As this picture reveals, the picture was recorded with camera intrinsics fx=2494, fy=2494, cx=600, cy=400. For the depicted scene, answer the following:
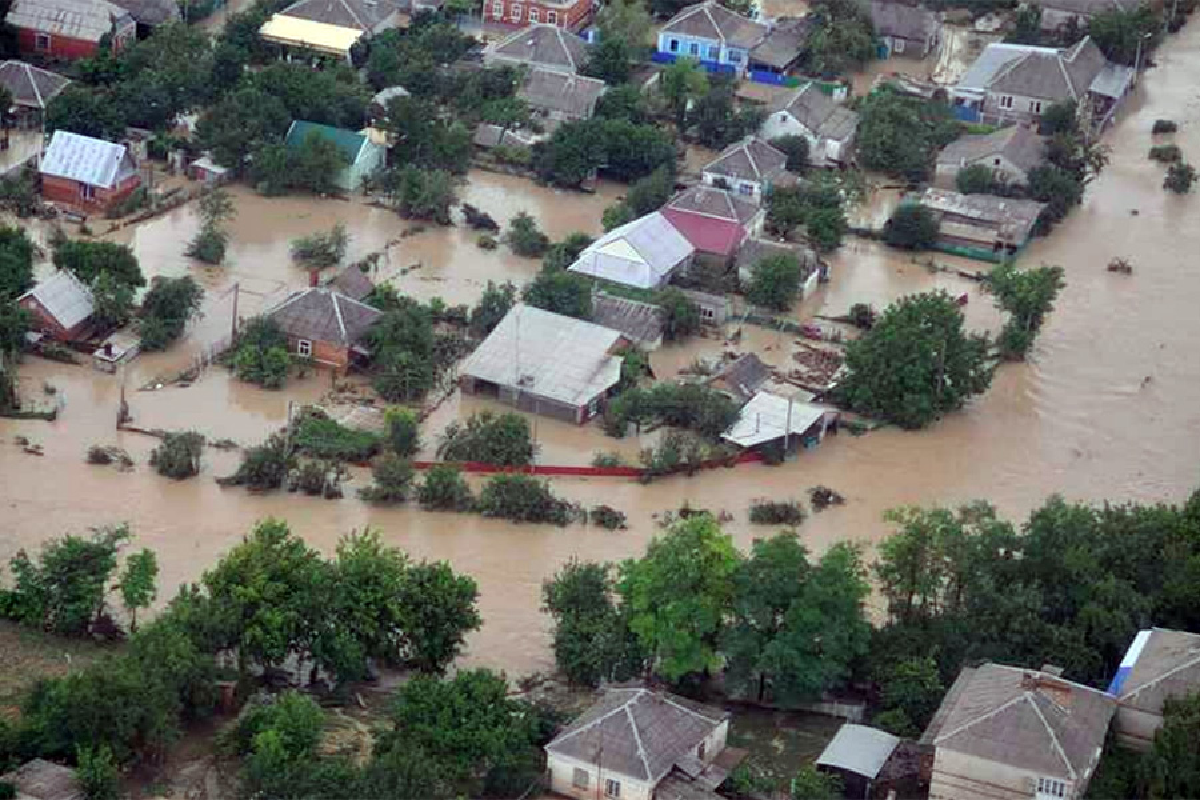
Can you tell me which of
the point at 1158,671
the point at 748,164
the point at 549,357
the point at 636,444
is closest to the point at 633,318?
the point at 549,357

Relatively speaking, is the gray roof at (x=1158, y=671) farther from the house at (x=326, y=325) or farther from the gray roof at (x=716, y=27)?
the gray roof at (x=716, y=27)

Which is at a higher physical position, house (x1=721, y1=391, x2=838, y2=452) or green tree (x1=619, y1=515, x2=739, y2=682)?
green tree (x1=619, y1=515, x2=739, y2=682)

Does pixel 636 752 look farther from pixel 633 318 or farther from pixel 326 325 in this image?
pixel 633 318

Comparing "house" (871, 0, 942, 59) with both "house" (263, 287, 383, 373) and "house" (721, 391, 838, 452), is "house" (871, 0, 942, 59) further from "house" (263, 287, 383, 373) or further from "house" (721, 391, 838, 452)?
"house" (263, 287, 383, 373)

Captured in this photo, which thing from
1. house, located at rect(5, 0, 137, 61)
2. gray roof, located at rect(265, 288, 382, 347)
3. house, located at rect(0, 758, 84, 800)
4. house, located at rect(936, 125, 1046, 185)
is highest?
house, located at rect(0, 758, 84, 800)

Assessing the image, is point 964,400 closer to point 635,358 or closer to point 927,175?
point 635,358

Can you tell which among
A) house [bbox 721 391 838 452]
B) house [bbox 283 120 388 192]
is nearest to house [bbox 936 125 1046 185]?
house [bbox 721 391 838 452]

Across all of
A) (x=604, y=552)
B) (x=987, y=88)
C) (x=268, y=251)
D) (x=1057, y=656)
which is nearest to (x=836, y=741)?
(x=1057, y=656)
